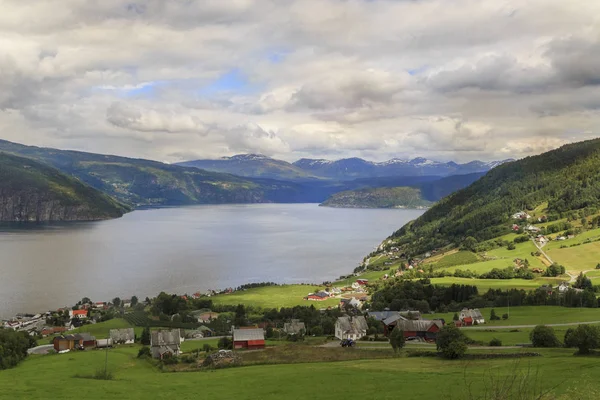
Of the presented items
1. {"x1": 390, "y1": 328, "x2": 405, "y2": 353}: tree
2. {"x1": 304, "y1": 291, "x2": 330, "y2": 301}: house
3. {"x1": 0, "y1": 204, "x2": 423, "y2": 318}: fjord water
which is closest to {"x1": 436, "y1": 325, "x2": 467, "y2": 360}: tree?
{"x1": 390, "y1": 328, "x2": 405, "y2": 353}: tree

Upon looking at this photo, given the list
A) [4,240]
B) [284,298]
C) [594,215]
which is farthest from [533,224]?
[4,240]

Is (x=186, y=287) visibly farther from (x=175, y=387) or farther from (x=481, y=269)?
(x=175, y=387)

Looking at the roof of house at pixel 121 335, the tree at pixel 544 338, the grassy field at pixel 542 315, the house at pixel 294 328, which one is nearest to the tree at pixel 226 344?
the house at pixel 294 328

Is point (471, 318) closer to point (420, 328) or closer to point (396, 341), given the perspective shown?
point (420, 328)

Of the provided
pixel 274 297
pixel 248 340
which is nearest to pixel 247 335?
pixel 248 340

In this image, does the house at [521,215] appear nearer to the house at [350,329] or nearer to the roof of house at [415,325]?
the roof of house at [415,325]
